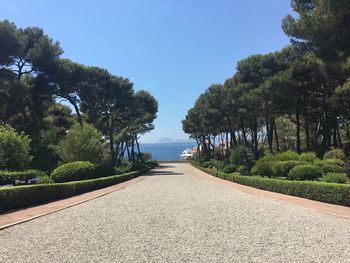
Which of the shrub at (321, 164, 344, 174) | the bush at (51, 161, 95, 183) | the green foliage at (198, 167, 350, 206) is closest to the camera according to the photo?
the green foliage at (198, 167, 350, 206)

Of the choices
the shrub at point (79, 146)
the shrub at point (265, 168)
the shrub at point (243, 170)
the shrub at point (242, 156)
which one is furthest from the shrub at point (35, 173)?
the shrub at point (242, 156)

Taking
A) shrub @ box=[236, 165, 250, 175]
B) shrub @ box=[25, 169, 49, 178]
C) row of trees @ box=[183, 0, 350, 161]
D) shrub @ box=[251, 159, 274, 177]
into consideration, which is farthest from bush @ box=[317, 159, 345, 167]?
shrub @ box=[25, 169, 49, 178]

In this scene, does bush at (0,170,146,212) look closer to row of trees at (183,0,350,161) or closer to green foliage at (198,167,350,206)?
green foliage at (198,167,350,206)

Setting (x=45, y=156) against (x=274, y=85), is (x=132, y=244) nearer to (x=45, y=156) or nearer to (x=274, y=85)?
(x=274, y=85)

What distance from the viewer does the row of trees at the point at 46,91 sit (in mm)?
30500

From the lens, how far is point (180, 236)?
8.78 metres

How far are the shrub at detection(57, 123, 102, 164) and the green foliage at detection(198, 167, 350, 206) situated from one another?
570 inches

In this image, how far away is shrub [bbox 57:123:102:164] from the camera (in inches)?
1256

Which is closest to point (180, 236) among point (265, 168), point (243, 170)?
point (265, 168)

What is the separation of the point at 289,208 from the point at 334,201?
1.91m

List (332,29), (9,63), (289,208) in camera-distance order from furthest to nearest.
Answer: (9,63)
(332,29)
(289,208)

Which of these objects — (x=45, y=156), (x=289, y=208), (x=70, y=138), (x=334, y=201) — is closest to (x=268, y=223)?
(x=289, y=208)

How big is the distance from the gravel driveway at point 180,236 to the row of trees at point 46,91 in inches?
796

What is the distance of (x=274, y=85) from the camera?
3103cm
